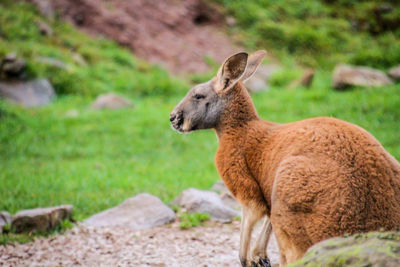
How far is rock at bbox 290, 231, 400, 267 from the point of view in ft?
6.63

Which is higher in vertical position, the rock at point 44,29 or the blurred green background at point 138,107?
the rock at point 44,29

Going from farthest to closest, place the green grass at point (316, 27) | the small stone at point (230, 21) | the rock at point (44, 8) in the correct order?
the small stone at point (230, 21) < the green grass at point (316, 27) < the rock at point (44, 8)

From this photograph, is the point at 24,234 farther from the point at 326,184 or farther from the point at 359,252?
the point at 359,252

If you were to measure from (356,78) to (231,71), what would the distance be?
338 inches

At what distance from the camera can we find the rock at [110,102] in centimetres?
1165

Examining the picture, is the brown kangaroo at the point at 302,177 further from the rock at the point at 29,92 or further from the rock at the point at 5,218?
the rock at the point at 29,92

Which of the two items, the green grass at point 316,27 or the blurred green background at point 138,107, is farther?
the green grass at point 316,27

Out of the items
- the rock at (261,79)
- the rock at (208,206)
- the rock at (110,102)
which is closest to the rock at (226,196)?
the rock at (208,206)

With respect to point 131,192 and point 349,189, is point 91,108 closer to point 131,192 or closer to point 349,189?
point 131,192

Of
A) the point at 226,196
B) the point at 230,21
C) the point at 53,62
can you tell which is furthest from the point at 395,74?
the point at 53,62

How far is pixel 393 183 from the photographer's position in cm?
315

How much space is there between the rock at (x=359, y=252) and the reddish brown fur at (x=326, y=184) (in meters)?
0.74

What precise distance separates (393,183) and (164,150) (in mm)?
6645

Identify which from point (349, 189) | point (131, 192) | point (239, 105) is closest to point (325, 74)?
point (131, 192)
